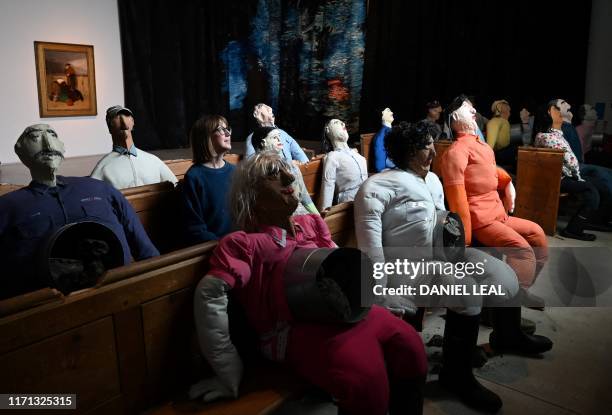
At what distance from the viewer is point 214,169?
2895 mm

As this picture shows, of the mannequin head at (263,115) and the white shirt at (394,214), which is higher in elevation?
the mannequin head at (263,115)

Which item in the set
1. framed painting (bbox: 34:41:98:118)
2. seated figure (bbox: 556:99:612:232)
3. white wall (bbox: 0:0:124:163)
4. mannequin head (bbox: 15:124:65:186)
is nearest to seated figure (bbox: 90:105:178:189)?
mannequin head (bbox: 15:124:65:186)

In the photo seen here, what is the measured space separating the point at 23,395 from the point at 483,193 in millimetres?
2964

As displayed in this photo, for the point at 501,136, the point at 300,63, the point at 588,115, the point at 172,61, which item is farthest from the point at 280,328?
the point at 300,63

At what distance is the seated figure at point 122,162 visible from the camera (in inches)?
128

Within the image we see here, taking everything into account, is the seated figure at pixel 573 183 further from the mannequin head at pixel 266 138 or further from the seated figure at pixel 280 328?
the seated figure at pixel 280 328

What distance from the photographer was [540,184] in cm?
552

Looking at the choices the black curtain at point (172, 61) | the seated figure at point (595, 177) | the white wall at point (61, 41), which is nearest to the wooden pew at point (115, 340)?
the seated figure at point (595, 177)

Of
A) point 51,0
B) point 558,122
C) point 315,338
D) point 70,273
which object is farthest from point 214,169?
point 51,0

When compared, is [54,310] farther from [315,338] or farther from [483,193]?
[483,193]

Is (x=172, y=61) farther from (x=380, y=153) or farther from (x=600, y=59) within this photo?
(x=600, y=59)

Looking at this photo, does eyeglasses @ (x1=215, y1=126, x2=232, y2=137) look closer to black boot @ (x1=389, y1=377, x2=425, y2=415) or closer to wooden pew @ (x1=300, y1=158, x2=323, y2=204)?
wooden pew @ (x1=300, y1=158, x2=323, y2=204)

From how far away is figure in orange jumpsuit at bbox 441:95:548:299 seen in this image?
11.0 ft

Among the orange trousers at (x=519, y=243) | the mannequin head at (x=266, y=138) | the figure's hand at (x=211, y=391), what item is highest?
the mannequin head at (x=266, y=138)
